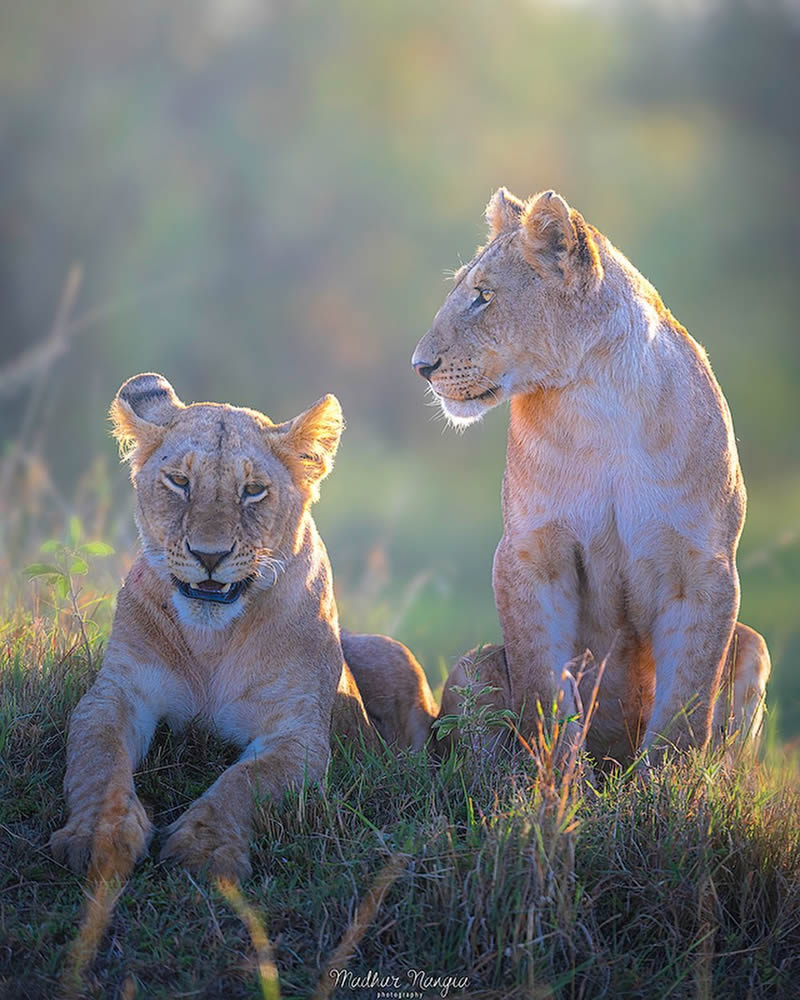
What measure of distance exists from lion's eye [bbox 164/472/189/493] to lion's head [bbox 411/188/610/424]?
87 cm

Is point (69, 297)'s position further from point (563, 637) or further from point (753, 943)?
point (753, 943)

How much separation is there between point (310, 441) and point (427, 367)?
444mm

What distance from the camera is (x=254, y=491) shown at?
3756 mm

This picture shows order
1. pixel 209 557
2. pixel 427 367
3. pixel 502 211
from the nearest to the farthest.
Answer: pixel 209 557
pixel 427 367
pixel 502 211

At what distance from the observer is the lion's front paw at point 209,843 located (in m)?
3.17

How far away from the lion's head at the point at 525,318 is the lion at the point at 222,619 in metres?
0.41

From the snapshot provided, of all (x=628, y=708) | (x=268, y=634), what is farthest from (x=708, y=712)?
(x=268, y=634)

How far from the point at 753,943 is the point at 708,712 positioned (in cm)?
90

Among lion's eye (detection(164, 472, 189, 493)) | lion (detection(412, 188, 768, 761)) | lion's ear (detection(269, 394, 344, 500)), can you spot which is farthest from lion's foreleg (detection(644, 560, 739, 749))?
lion's eye (detection(164, 472, 189, 493))

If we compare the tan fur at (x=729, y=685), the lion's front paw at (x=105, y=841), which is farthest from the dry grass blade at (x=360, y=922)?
the tan fur at (x=729, y=685)

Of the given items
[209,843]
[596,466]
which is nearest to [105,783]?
[209,843]

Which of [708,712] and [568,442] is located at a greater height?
[568,442]

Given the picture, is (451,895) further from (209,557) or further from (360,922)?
(209,557)

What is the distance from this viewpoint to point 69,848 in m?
3.19
